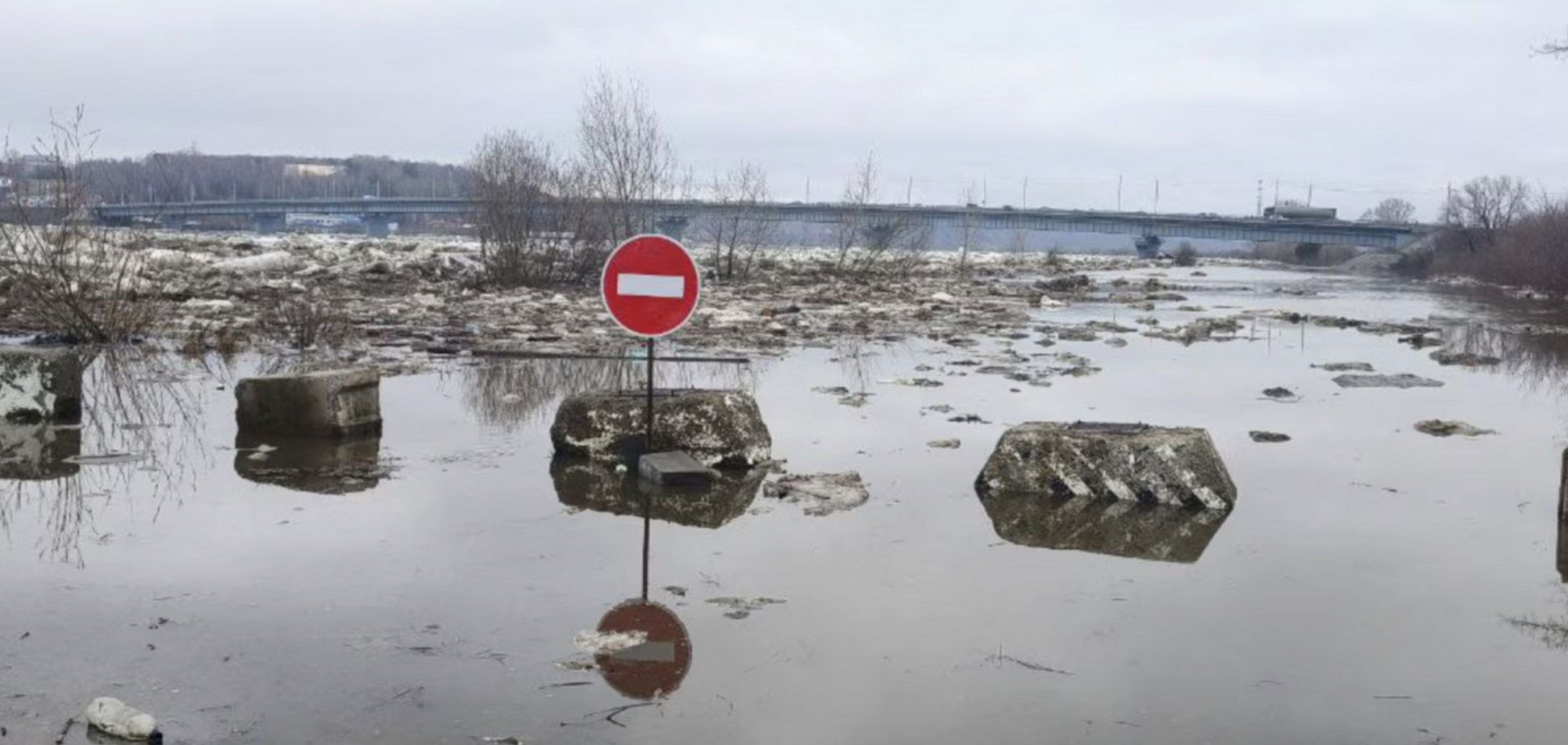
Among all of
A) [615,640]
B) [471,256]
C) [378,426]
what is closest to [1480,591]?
[615,640]

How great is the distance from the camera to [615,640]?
509 centimetres

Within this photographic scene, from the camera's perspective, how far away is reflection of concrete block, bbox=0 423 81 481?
820cm

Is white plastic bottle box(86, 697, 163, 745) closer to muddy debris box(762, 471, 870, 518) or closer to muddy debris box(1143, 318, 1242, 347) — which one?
muddy debris box(762, 471, 870, 518)

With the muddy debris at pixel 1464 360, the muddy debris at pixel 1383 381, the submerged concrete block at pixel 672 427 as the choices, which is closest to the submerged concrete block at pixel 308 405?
the submerged concrete block at pixel 672 427

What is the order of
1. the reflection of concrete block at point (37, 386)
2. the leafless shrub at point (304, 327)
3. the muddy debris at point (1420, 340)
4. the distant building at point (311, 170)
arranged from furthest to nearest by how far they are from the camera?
the distant building at point (311, 170)
the muddy debris at point (1420, 340)
the leafless shrub at point (304, 327)
the reflection of concrete block at point (37, 386)

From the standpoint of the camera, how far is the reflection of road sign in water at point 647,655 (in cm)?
461

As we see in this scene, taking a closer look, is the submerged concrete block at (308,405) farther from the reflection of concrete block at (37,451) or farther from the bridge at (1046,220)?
the bridge at (1046,220)

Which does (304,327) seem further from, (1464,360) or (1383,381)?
(1464,360)

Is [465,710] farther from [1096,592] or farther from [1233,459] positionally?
[1233,459]

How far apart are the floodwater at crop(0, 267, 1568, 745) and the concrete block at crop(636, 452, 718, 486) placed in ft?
0.64

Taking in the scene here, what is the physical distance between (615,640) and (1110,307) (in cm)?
2949

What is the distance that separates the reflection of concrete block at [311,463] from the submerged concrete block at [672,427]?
1.38m

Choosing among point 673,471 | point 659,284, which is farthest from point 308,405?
point 673,471

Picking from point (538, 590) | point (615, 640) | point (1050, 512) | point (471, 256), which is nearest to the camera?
point (615, 640)
